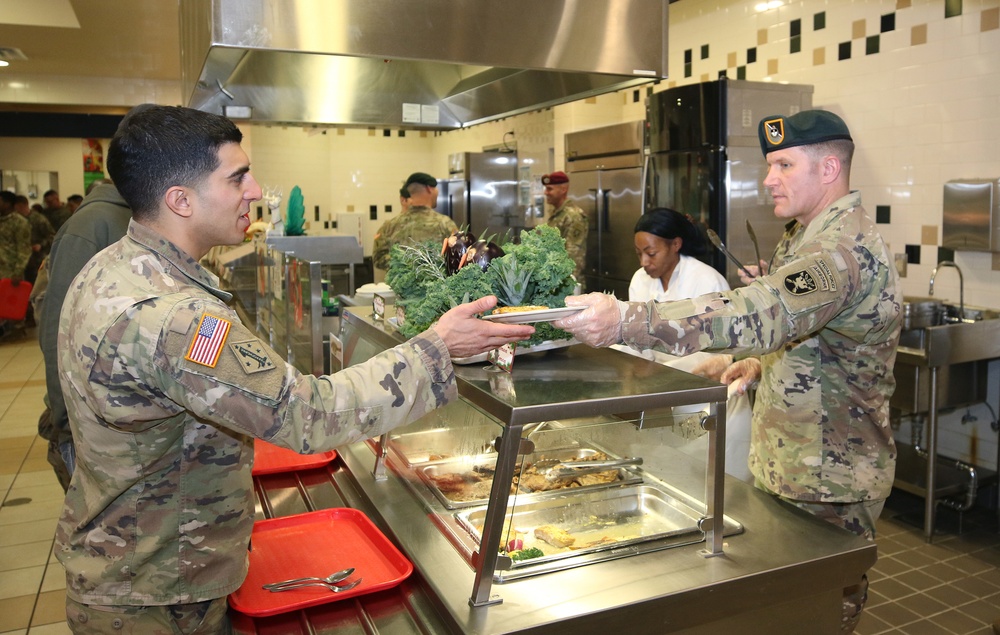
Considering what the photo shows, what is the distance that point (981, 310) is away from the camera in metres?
Answer: 4.55

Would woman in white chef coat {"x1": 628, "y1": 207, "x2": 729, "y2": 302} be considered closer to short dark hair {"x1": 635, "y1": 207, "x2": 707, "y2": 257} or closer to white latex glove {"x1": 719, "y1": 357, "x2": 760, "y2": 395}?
short dark hair {"x1": 635, "y1": 207, "x2": 707, "y2": 257}

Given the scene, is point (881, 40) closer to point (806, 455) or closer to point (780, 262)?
point (780, 262)

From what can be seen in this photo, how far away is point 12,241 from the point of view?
1091cm

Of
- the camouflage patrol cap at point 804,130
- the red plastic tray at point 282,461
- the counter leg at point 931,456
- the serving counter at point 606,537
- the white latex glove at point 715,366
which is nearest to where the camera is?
the serving counter at point 606,537

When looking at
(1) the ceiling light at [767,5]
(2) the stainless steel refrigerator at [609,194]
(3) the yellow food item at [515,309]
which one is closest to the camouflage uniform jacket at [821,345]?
(3) the yellow food item at [515,309]

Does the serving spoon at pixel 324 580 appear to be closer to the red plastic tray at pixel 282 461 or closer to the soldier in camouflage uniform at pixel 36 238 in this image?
the red plastic tray at pixel 282 461

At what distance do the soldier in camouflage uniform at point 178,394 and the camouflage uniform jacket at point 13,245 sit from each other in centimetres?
1088

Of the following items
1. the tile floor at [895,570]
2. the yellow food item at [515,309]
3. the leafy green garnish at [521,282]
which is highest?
the leafy green garnish at [521,282]

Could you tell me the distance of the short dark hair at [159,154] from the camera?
157cm

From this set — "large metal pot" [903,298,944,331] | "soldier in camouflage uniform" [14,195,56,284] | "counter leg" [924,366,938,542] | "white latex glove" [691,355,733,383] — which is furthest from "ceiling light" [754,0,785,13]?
"soldier in camouflage uniform" [14,195,56,284]

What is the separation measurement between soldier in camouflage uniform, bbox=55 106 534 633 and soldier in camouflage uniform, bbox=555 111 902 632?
2.42ft

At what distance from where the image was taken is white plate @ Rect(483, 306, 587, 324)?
167 cm

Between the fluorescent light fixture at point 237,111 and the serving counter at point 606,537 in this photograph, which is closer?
the serving counter at point 606,537

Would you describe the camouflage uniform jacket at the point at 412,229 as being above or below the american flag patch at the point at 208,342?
above
